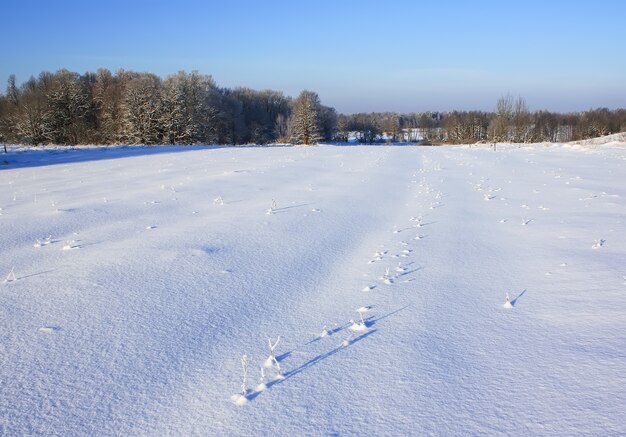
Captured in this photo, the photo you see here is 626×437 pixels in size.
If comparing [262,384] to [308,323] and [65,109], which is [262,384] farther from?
[65,109]

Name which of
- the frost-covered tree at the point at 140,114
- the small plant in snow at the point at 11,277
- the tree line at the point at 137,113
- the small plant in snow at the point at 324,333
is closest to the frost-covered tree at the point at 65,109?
the tree line at the point at 137,113

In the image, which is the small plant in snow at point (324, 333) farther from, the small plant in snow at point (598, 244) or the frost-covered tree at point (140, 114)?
the frost-covered tree at point (140, 114)

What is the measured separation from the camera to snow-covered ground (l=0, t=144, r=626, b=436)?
2877 mm

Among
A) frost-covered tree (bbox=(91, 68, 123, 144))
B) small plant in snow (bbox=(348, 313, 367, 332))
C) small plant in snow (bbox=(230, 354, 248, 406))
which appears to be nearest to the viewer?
small plant in snow (bbox=(230, 354, 248, 406))

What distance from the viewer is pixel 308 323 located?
425cm

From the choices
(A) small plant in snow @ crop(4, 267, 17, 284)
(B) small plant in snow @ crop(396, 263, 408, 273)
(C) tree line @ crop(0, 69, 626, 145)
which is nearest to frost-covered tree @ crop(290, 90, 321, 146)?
(C) tree line @ crop(0, 69, 626, 145)

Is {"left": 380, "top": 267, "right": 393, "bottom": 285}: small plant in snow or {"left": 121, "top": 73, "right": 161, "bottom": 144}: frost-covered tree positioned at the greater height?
{"left": 121, "top": 73, "right": 161, "bottom": 144}: frost-covered tree

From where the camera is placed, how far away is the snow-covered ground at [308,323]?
2.88 meters

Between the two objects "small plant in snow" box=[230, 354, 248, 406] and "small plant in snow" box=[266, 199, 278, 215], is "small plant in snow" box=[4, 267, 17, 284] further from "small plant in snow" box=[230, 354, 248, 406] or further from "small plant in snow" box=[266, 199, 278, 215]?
"small plant in snow" box=[266, 199, 278, 215]

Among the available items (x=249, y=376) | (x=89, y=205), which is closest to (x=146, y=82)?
(x=89, y=205)

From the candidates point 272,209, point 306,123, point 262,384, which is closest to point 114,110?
point 306,123

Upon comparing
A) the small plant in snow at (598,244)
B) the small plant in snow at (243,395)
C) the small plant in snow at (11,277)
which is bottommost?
the small plant in snow at (598,244)

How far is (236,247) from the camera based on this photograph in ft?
21.6

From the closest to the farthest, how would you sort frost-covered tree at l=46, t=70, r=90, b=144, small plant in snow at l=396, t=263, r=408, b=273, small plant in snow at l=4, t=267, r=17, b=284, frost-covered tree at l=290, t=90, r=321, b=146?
small plant in snow at l=4, t=267, r=17, b=284, small plant in snow at l=396, t=263, r=408, b=273, frost-covered tree at l=46, t=70, r=90, b=144, frost-covered tree at l=290, t=90, r=321, b=146
